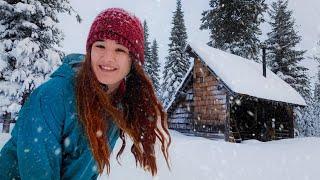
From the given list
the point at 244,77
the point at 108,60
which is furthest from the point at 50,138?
the point at 244,77

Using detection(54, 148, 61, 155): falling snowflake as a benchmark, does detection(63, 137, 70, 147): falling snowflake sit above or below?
above

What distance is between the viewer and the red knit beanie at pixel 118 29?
227 cm

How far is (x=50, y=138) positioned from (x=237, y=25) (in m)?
29.5

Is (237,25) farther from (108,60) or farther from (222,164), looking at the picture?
(108,60)

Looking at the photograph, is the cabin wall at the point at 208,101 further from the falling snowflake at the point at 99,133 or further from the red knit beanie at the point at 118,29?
the falling snowflake at the point at 99,133

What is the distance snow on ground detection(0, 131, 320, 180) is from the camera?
7.48 m

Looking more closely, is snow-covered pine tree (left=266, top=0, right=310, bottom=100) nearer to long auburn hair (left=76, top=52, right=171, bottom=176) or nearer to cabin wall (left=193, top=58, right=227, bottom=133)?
cabin wall (left=193, top=58, right=227, bottom=133)

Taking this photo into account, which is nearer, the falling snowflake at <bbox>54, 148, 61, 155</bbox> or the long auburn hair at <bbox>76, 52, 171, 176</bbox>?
the falling snowflake at <bbox>54, 148, 61, 155</bbox>

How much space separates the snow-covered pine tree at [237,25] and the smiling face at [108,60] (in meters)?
28.6

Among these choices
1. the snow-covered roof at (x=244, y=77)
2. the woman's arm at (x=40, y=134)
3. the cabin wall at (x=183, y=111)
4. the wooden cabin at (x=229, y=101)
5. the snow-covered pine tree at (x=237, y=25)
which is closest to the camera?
the woman's arm at (x=40, y=134)

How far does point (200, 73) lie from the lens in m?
21.4

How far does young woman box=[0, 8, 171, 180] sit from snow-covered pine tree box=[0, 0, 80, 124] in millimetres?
13009

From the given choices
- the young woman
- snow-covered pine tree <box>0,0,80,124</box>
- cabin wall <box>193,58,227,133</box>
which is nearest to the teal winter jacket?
the young woman

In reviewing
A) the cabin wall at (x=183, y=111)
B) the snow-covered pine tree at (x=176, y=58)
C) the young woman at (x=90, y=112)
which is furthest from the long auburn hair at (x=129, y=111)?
the snow-covered pine tree at (x=176, y=58)
